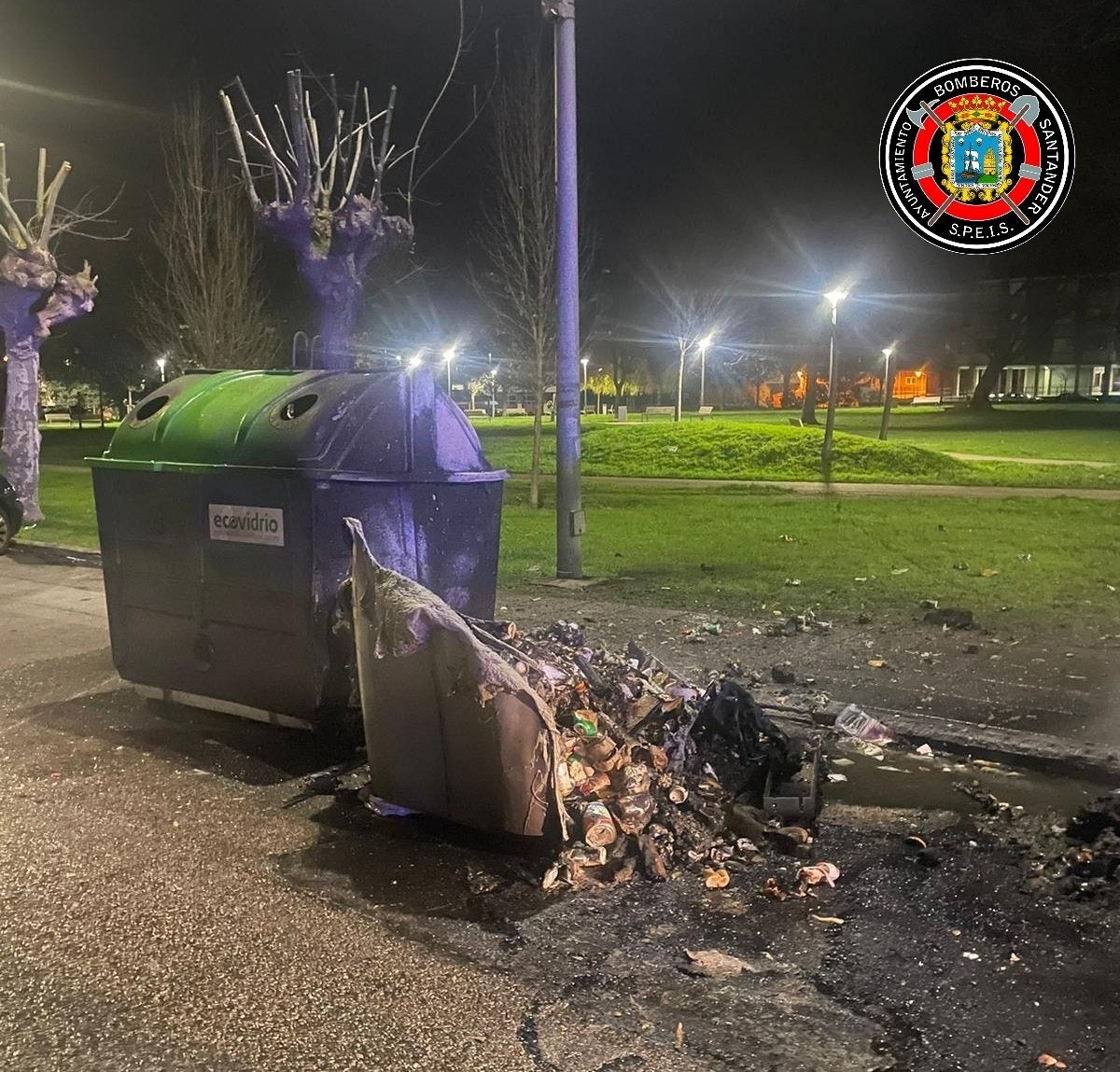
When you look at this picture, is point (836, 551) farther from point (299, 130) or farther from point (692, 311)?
point (692, 311)

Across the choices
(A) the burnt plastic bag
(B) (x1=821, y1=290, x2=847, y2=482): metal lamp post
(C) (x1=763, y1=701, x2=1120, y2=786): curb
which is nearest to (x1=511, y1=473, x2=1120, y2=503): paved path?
(B) (x1=821, y1=290, x2=847, y2=482): metal lamp post

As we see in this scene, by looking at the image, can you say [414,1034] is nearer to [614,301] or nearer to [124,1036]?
[124,1036]

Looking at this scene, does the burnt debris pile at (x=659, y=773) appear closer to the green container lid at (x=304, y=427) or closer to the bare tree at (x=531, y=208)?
the green container lid at (x=304, y=427)

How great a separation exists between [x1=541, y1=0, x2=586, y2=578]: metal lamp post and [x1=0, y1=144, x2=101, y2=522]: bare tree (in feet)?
32.5

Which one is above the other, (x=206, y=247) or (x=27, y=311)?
(x=206, y=247)

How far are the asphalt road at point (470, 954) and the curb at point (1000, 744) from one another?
34.6 inches

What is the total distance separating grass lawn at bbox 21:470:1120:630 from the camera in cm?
870

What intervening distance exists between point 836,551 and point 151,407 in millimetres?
7541

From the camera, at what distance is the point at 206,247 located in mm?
19109

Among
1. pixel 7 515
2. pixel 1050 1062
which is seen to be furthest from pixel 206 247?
pixel 1050 1062

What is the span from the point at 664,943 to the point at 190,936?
5.30 ft

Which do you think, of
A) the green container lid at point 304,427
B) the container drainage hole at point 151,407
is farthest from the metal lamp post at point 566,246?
the container drainage hole at point 151,407

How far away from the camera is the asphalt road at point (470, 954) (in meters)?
2.88

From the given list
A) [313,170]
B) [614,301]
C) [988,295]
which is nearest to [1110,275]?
[988,295]
